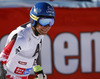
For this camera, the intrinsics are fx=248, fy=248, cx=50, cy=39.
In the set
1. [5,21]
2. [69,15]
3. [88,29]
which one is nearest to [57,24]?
[69,15]

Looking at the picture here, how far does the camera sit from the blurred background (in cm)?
508

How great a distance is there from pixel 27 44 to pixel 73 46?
7.92 feet

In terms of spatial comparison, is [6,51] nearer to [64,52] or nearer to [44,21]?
[44,21]

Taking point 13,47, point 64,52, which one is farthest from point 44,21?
point 64,52

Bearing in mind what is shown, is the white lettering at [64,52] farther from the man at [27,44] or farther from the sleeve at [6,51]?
the sleeve at [6,51]

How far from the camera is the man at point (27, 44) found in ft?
8.95

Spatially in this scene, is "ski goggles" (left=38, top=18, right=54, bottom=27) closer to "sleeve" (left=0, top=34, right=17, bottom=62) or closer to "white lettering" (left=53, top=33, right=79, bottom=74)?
"sleeve" (left=0, top=34, right=17, bottom=62)

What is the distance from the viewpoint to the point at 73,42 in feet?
16.9

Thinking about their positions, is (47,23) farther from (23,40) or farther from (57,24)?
(57,24)

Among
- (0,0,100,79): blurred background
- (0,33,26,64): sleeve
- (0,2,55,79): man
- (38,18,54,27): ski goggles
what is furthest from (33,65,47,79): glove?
(0,0,100,79): blurred background

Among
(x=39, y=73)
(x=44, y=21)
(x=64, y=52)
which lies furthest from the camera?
(x=64, y=52)

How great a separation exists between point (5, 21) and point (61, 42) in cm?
122

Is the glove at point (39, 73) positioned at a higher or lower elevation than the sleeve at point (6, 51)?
lower

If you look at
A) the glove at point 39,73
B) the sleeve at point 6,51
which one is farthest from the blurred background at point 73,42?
the sleeve at point 6,51
